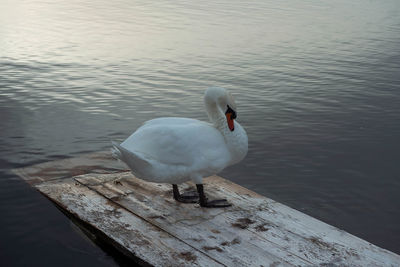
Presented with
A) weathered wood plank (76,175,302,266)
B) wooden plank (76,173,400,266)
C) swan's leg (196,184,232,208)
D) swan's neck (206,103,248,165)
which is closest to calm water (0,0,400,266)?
weathered wood plank (76,175,302,266)

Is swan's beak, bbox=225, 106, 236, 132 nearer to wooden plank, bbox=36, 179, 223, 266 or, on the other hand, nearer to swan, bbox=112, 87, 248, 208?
swan, bbox=112, 87, 248, 208

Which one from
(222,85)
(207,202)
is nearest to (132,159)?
(207,202)

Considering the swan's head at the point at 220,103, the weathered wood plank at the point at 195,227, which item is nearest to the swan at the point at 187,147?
the swan's head at the point at 220,103

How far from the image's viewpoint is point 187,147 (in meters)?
6.52

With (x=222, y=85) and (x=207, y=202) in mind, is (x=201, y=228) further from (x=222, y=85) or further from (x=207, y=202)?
(x=222, y=85)

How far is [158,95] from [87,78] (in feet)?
8.28

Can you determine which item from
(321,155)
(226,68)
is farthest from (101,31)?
(321,155)

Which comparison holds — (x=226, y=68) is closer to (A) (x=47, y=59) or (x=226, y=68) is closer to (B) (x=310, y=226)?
(A) (x=47, y=59)

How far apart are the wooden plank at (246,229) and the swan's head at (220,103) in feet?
3.65

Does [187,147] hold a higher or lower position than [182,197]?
higher

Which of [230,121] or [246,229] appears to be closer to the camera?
[246,229]

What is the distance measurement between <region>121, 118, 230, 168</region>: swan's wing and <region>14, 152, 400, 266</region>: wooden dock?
700 millimetres

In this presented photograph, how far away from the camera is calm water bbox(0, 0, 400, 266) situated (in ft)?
26.7

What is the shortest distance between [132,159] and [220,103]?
1303 millimetres
